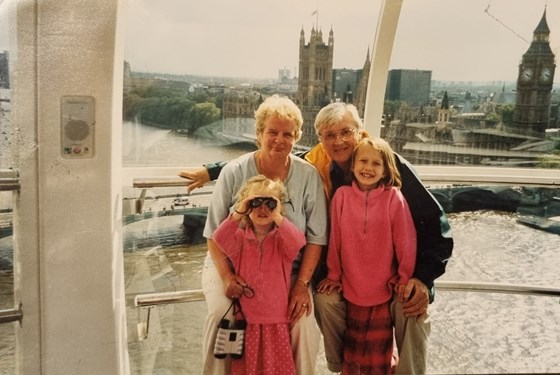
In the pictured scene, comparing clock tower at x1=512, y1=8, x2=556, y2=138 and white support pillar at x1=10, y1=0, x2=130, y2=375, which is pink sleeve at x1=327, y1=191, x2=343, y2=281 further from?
clock tower at x1=512, y1=8, x2=556, y2=138

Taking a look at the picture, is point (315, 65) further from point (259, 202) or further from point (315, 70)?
point (259, 202)

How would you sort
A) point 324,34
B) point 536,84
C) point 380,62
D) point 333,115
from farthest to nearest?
point 536,84, point 380,62, point 324,34, point 333,115

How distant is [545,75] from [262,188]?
6.52 ft

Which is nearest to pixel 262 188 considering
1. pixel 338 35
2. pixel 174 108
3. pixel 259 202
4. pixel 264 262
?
pixel 259 202

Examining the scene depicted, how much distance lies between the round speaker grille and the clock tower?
2322 mm

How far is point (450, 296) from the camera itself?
2.79m

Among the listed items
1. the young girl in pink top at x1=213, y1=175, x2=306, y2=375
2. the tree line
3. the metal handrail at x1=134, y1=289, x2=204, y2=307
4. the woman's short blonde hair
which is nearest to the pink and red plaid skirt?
the young girl in pink top at x1=213, y1=175, x2=306, y2=375

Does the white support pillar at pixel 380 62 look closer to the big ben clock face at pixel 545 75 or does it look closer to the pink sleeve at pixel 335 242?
the pink sleeve at pixel 335 242

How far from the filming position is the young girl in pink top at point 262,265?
1894 millimetres

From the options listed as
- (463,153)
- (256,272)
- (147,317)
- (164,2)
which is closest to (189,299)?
(147,317)

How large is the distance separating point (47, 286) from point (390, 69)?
6.40ft

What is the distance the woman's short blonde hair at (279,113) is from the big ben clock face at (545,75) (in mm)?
1698

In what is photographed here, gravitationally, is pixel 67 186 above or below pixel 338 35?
below

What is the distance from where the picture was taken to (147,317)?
86.3 inches
